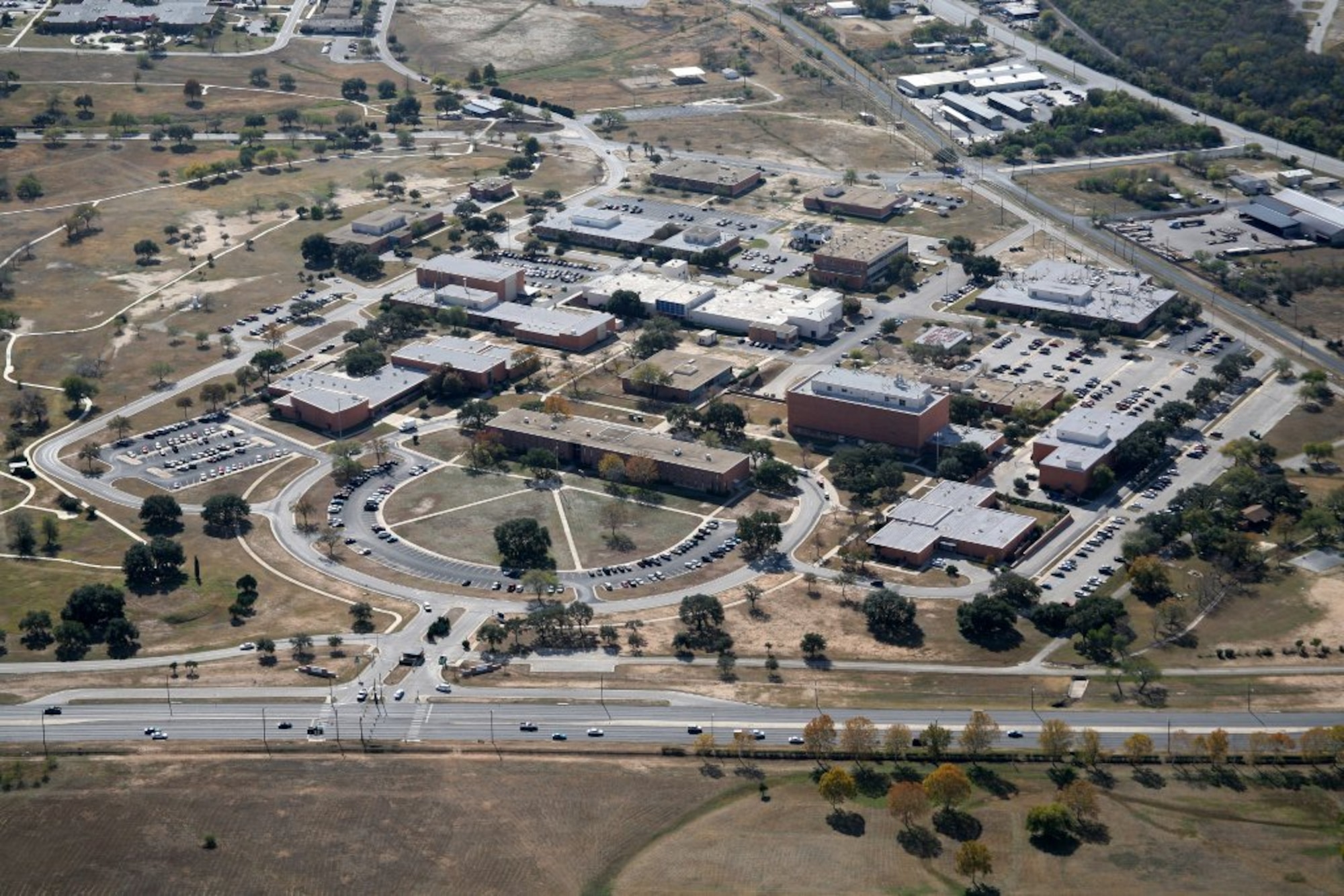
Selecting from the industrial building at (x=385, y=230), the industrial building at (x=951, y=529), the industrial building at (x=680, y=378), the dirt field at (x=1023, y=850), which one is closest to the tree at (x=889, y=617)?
the industrial building at (x=951, y=529)

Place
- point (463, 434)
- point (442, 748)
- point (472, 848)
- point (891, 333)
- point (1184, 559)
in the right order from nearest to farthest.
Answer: point (472, 848) → point (442, 748) → point (1184, 559) → point (463, 434) → point (891, 333)

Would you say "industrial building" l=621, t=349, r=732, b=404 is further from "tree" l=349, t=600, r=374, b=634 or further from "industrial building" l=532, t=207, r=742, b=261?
"tree" l=349, t=600, r=374, b=634

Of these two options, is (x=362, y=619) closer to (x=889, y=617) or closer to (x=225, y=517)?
(x=225, y=517)

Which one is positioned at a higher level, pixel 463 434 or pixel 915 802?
pixel 915 802

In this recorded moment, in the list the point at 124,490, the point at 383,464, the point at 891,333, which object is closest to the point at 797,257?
the point at 891,333

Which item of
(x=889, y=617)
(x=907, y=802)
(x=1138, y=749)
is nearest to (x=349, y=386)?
(x=889, y=617)

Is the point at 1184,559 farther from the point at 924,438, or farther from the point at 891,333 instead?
the point at 891,333
